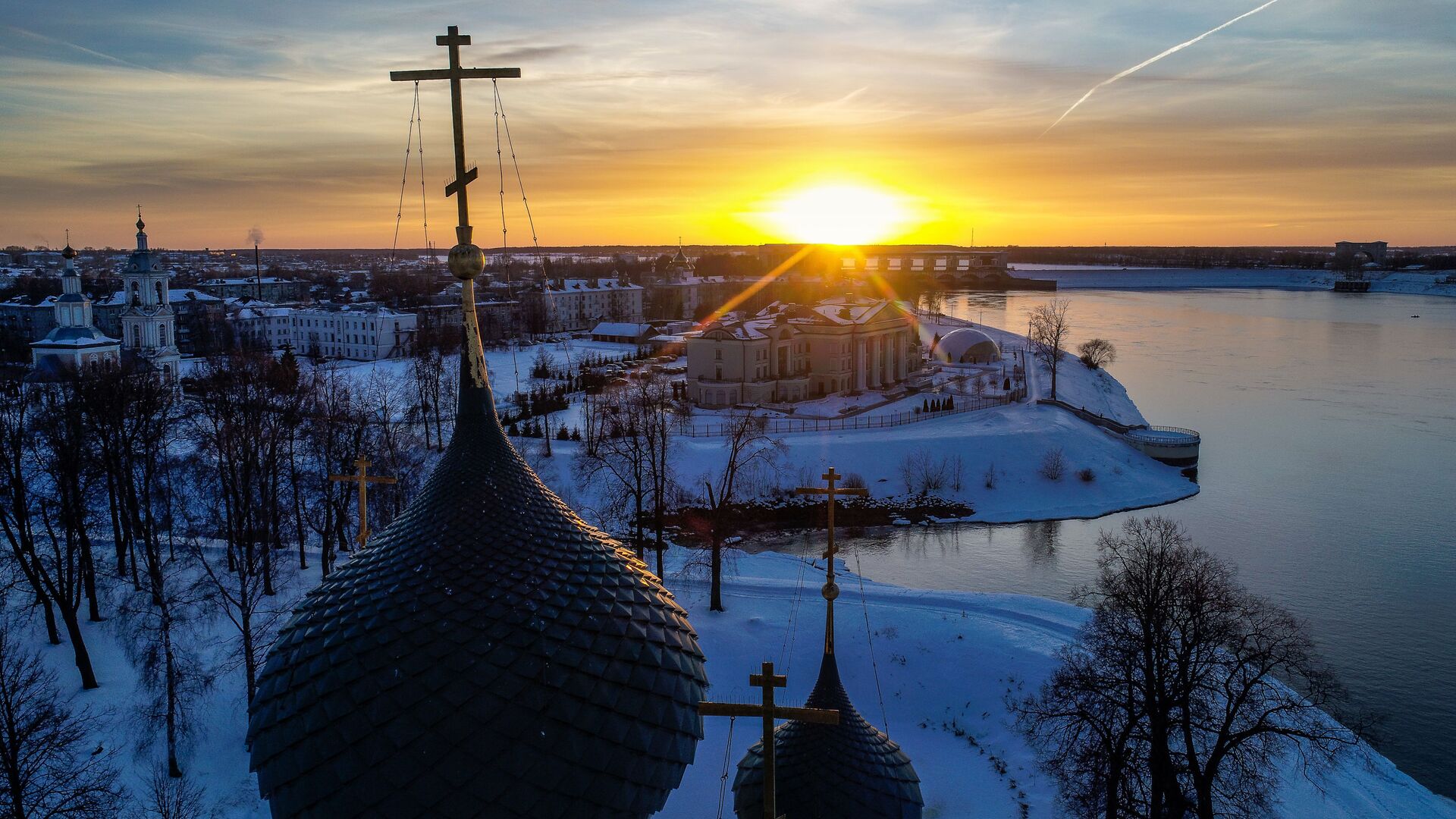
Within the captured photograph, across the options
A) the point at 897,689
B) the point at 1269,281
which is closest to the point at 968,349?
the point at 897,689

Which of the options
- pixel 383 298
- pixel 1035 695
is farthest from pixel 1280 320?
pixel 1035 695

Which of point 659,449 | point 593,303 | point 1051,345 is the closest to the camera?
point 659,449

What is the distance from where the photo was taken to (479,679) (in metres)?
→ 6.43

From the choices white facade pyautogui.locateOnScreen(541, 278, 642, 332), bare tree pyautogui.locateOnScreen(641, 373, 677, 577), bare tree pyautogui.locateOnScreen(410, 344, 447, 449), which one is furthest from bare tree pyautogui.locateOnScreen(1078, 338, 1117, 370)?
white facade pyautogui.locateOnScreen(541, 278, 642, 332)

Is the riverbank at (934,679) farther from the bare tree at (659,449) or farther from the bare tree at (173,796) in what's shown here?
the bare tree at (173,796)

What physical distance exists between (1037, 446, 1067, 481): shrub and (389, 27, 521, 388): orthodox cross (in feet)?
102

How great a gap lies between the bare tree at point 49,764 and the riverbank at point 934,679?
6884mm

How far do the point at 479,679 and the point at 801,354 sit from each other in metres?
45.8

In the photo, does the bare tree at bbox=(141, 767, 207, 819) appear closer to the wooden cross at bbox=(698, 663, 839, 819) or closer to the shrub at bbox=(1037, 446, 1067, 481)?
the wooden cross at bbox=(698, 663, 839, 819)

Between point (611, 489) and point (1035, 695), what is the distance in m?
18.3

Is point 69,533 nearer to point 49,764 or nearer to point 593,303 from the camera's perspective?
point 49,764

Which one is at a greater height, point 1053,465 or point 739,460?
point 739,460

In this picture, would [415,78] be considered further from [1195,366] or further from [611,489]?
[1195,366]

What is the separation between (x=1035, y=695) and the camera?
16.1m
